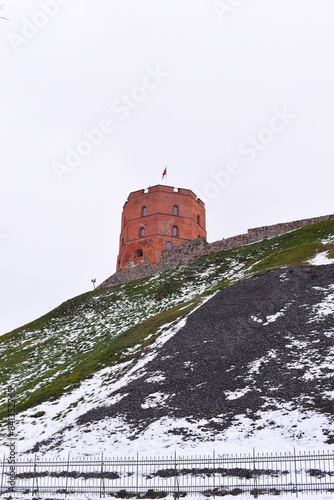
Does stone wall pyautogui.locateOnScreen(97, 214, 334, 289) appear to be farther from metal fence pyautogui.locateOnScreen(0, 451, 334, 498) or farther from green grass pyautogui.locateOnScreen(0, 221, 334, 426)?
metal fence pyautogui.locateOnScreen(0, 451, 334, 498)

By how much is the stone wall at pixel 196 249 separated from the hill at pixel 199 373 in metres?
12.8

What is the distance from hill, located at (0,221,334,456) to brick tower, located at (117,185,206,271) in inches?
1188

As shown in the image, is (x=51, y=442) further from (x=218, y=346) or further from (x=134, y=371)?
(x=218, y=346)

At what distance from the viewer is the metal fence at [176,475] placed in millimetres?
13984

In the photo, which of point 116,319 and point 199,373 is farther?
point 116,319

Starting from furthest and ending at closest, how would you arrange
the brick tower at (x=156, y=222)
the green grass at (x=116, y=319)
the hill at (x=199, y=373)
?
1. the brick tower at (x=156, y=222)
2. the green grass at (x=116, y=319)
3. the hill at (x=199, y=373)

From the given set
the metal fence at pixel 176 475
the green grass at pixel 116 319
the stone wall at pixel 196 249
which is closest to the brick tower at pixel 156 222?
the stone wall at pixel 196 249

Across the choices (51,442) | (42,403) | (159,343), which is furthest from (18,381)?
(51,442)

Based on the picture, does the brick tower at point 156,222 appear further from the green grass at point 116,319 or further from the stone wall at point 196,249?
the green grass at point 116,319

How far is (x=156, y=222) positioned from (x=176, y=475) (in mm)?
56713

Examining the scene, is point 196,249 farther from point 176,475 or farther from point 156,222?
point 176,475

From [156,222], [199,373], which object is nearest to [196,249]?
[156,222]

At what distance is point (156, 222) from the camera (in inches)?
2798

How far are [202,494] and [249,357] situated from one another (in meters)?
8.32
